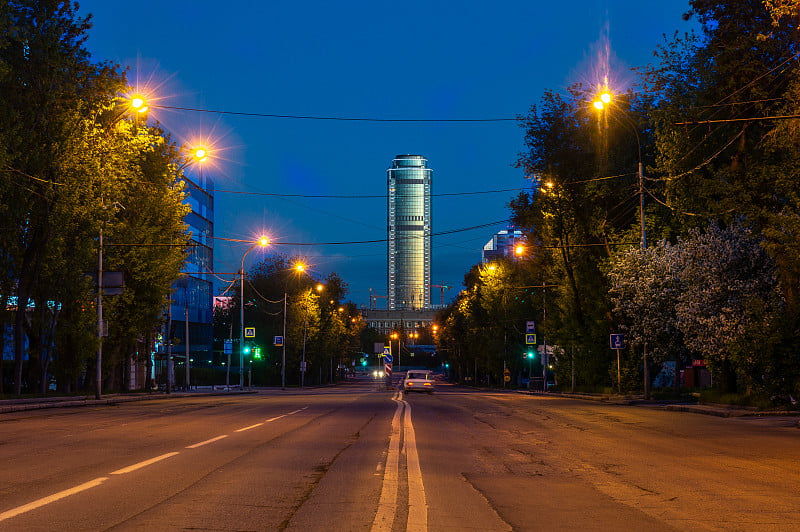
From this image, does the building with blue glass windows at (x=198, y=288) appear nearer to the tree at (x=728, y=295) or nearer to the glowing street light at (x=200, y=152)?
the glowing street light at (x=200, y=152)

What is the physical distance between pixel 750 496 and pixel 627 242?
34.8 metres

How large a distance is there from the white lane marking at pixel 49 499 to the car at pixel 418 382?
48.2 metres

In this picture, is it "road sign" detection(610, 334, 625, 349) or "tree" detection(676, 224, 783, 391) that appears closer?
"tree" detection(676, 224, 783, 391)

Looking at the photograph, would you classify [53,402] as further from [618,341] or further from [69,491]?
[69,491]

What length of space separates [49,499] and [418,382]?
50.2 metres

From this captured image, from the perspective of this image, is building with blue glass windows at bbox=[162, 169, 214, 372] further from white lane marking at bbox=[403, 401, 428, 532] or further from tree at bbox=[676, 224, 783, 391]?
white lane marking at bbox=[403, 401, 428, 532]

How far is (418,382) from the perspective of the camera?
5803cm

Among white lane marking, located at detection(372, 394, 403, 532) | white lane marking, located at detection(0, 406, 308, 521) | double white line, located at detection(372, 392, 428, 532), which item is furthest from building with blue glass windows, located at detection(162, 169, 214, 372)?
white lane marking, located at detection(0, 406, 308, 521)

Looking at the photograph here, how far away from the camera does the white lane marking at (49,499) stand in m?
7.54

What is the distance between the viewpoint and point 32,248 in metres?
35.9

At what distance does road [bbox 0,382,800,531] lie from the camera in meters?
7.68

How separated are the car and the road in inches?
1508

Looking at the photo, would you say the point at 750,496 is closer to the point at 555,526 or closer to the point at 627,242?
the point at 555,526

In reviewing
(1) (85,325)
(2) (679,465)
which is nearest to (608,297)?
(1) (85,325)
